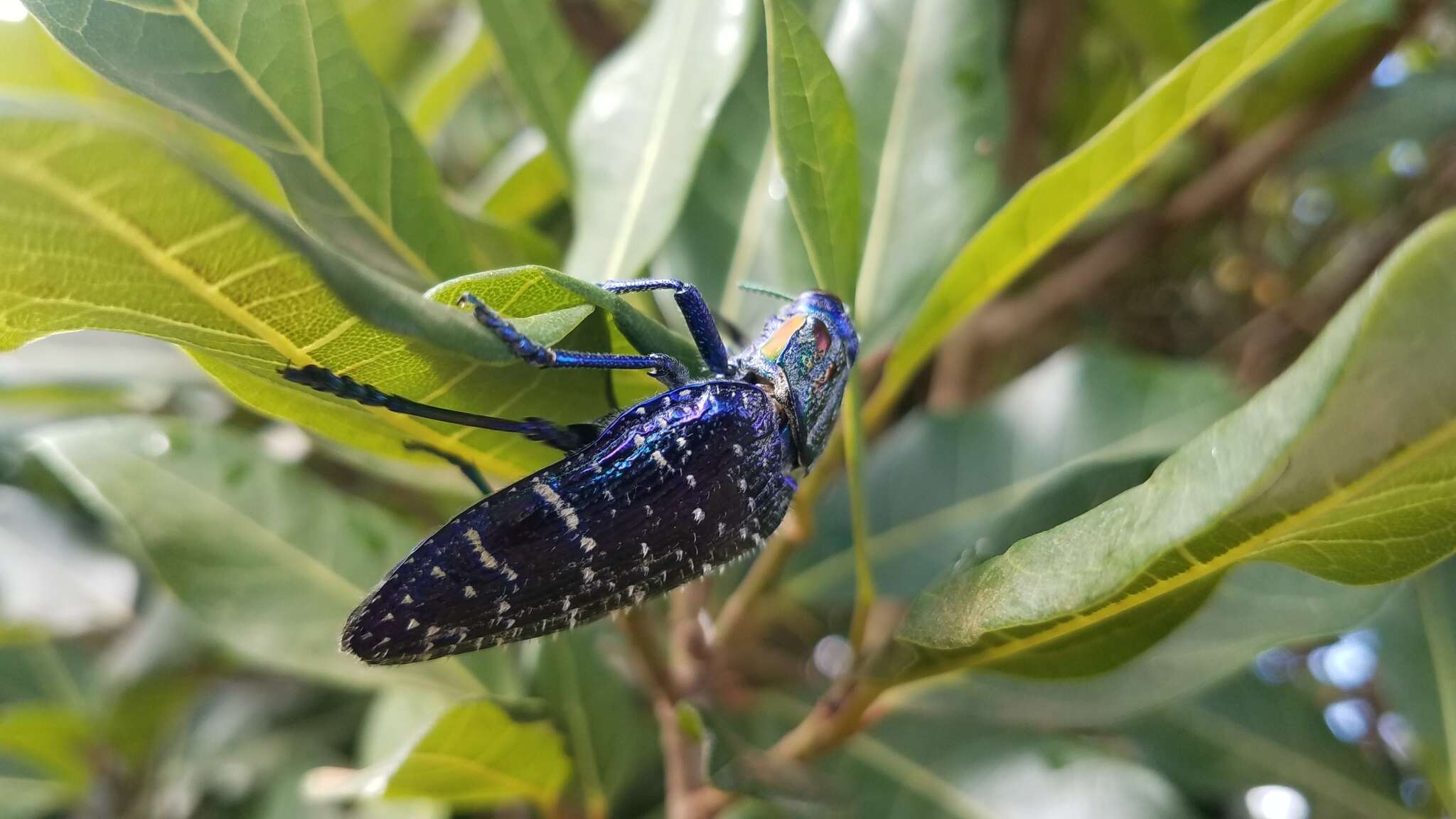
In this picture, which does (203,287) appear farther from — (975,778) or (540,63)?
(975,778)

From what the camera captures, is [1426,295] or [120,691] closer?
[1426,295]

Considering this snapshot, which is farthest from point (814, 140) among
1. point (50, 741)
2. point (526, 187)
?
point (50, 741)

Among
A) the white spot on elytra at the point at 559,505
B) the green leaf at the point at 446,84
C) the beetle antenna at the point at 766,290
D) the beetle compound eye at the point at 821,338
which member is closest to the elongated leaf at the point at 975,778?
the white spot on elytra at the point at 559,505

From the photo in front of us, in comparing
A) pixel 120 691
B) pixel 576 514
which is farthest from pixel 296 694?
pixel 576 514

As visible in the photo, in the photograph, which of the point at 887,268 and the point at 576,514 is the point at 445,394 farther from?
the point at 887,268

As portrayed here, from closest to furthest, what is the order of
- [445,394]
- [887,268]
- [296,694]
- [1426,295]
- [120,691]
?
1. [1426,295]
2. [445,394]
3. [887,268]
4. [120,691]
5. [296,694]

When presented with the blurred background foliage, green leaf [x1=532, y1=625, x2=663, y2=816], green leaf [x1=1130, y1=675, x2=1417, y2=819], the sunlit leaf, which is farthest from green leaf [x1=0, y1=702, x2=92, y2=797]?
green leaf [x1=1130, y1=675, x2=1417, y2=819]
